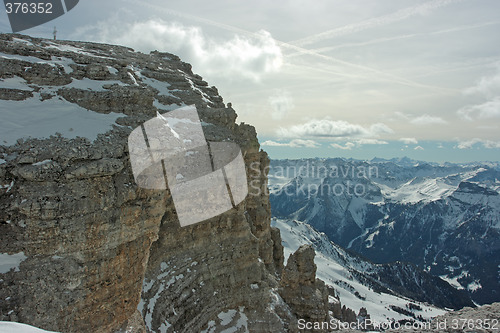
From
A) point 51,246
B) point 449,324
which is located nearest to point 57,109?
point 51,246

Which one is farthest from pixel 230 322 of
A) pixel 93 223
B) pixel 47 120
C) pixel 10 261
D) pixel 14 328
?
pixel 14 328

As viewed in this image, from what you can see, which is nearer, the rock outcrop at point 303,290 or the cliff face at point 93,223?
the cliff face at point 93,223

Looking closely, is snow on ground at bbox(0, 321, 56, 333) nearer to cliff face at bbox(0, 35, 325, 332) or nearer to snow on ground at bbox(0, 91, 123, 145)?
cliff face at bbox(0, 35, 325, 332)

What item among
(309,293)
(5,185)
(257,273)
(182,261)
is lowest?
(309,293)

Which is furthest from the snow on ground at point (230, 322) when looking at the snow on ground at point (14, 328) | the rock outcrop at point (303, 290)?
the snow on ground at point (14, 328)

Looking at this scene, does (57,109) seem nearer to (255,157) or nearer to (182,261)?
(182,261)

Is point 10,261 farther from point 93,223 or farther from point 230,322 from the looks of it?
point 230,322

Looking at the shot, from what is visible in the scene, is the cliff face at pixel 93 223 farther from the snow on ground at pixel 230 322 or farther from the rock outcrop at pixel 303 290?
the rock outcrop at pixel 303 290

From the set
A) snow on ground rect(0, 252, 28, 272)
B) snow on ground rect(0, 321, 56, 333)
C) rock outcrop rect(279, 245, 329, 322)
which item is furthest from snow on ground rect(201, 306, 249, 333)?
snow on ground rect(0, 321, 56, 333)
